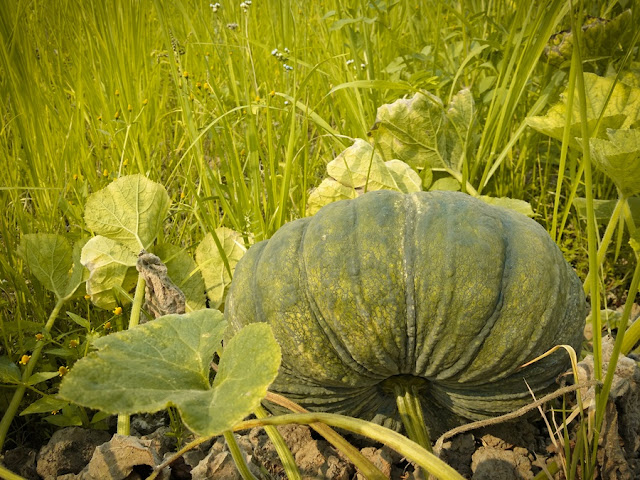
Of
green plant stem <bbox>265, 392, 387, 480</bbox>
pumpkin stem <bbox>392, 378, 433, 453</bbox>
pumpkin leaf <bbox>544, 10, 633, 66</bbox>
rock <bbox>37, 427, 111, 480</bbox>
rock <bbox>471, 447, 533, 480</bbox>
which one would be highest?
pumpkin leaf <bbox>544, 10, 633, 66</bbox>

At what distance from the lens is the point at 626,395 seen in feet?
4.87

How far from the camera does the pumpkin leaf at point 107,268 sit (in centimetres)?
216

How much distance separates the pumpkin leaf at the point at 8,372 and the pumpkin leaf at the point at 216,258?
2.41ft

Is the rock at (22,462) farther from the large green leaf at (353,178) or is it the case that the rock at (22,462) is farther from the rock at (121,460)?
the large green leaf at (353,178)

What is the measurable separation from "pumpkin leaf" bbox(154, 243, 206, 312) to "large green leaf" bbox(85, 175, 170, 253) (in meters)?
0.08

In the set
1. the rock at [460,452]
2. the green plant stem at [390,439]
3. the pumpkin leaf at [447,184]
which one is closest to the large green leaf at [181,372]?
A: the green plant stem at [390,439]

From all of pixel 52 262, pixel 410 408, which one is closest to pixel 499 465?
pixel 410 408

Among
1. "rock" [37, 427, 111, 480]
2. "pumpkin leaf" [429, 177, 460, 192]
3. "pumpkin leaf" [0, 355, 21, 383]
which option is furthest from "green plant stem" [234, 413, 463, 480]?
"pumpkin leaf" [429, 177, 460, 192]

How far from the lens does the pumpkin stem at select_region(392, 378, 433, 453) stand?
1.63 meters

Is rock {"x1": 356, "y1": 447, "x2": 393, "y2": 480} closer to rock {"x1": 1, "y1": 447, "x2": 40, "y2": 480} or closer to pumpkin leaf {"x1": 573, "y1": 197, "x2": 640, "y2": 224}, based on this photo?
rock {"x1": 1, "y1": 447, "x2": 40, "y2": 480}

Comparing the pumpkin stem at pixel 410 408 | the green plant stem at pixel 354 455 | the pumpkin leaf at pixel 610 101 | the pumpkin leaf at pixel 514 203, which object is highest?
the pumpkin leaf at pixel 610 101

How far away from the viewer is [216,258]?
2.35m

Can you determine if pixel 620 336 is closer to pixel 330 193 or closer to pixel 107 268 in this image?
pixel 330 193

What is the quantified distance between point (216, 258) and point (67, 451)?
2.83ft
